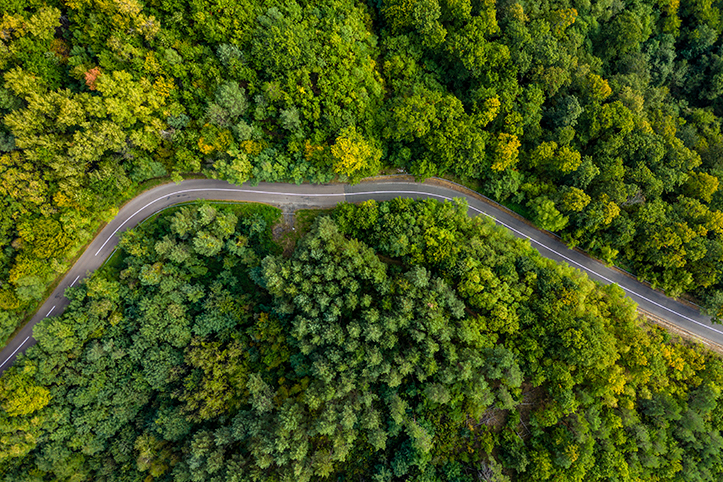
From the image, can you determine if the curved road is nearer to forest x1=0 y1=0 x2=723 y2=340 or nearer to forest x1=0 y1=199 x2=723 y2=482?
forest x1=0 y1=0 x2=723 y2=340

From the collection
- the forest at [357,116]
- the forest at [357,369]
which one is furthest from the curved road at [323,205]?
the forest at [357,369]

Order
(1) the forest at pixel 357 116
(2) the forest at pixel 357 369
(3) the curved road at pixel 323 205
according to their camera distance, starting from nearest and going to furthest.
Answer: (1) the forest at pixel 357 116, (2) the forest at pixel 357 369, (3) the curved road at pixel 323 205

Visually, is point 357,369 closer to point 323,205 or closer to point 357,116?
point 323,205

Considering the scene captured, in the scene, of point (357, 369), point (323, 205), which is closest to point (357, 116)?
point (323, 205)

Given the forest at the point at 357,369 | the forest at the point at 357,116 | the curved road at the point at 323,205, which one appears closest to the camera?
the forest at the point at 357,116

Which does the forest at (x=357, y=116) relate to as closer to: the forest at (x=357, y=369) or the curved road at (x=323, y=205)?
the curved road at (x=323, y=205)

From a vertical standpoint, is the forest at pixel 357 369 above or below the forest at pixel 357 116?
below

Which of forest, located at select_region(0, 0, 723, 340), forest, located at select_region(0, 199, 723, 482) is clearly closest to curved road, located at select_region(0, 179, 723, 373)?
forest, located at select_region(0, 0, 723, 340)
